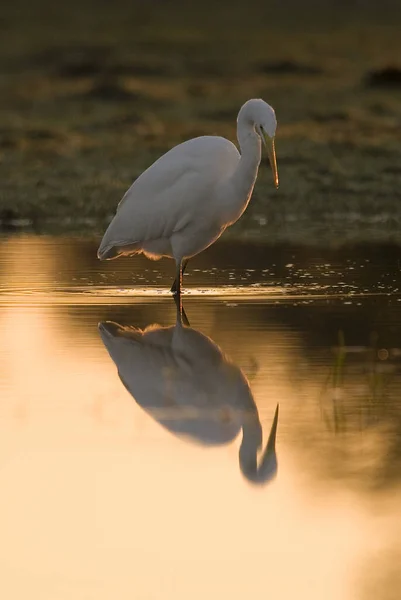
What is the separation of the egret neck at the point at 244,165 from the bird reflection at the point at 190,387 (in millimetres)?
1514

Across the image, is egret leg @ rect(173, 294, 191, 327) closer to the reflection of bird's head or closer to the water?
the water

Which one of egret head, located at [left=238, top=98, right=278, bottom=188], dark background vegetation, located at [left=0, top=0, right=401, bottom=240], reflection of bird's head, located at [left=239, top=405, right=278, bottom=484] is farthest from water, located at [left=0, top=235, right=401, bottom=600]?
dark background vegetation, located at [left=0, top=0, right=401, bottom=240]

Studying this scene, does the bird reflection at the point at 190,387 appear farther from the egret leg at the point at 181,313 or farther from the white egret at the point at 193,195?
the white egret at the point at 193,195

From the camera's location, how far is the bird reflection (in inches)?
255

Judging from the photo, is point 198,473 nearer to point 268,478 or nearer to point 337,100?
point 268,478

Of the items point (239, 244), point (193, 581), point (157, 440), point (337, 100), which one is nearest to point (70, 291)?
point (239, 244)

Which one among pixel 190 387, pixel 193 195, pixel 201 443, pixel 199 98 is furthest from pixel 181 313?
pixel 199 98

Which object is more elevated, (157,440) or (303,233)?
(157,440)

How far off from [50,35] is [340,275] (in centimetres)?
4369

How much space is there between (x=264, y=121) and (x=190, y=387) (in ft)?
11.5

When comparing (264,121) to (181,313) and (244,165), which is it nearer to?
(244,165)

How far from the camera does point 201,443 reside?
6430 mm

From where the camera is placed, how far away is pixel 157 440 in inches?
255

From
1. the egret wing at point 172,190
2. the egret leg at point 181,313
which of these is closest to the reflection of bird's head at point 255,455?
the egret leg at point 181,313
